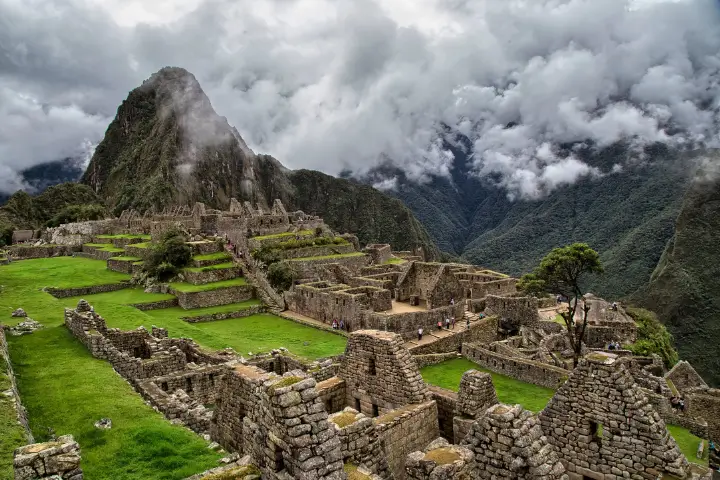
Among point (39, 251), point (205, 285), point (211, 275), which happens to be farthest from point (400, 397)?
point (39, 251)

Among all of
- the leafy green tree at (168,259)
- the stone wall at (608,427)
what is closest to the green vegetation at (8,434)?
the stone wall at (608,427)

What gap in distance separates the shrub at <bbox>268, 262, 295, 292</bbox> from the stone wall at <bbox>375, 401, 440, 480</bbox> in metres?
25.8

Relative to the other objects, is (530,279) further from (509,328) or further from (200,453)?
→ (200,453)

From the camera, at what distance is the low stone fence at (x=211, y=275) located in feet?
109

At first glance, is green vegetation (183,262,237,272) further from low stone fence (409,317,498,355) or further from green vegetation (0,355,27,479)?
green vegetation (0,355,27,479)

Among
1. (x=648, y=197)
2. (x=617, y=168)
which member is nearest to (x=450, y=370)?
(x=648, y=197)

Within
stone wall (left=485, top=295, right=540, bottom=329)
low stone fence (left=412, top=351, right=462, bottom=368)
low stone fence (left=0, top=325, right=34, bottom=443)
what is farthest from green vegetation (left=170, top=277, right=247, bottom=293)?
low stone fence (left=0, top=325, right=34, bottom=443)

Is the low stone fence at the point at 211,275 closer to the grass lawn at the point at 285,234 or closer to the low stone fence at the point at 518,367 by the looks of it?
the grass lawn at the point at 285,234

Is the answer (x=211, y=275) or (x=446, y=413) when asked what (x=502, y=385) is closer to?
(x=446, y=413)

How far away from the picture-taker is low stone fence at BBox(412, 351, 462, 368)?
17688 millimetres

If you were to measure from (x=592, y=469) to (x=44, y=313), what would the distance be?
16.9 m

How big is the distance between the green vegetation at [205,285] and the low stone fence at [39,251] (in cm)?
2214

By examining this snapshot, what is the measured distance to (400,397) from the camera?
6.62 m

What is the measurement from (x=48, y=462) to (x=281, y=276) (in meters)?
27.4
